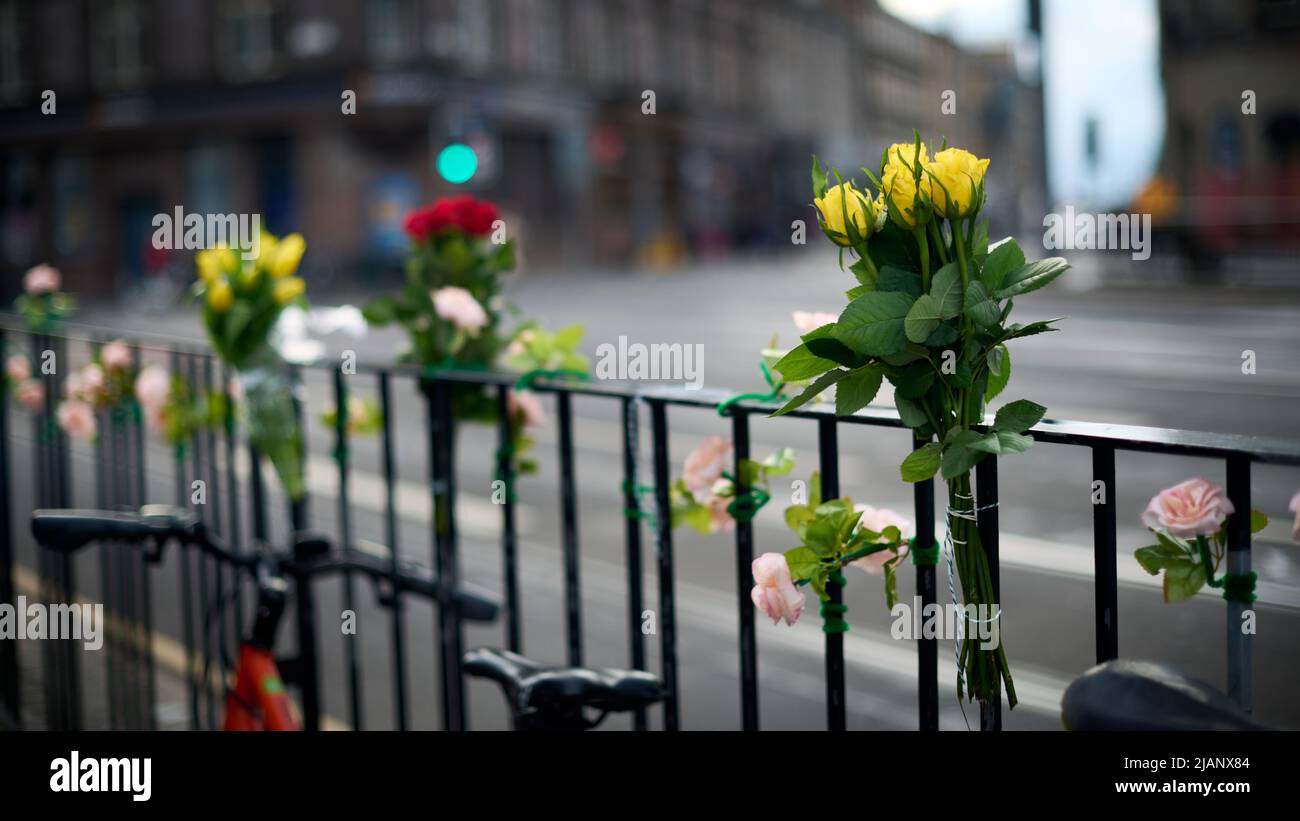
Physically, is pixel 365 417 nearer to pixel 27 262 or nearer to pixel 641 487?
pixel 641 487

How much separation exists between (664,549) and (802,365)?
0.65m

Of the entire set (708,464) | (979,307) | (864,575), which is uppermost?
(979,307)

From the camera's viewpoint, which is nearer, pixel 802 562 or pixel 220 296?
pixel 802 562

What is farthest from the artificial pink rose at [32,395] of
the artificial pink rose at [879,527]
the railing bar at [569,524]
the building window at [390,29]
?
the building window at [390,29]

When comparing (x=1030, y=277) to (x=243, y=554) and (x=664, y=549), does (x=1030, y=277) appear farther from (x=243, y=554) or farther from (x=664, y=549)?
(x=243, y=554)

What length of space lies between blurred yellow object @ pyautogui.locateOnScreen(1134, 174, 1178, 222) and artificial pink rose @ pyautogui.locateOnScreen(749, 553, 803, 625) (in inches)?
969

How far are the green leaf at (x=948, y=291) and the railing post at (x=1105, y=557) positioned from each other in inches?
11.6

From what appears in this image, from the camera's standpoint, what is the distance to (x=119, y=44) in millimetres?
37500

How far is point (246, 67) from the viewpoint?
36.3m

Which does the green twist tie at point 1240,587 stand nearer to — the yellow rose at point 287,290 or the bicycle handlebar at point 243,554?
the bicycle handlebar at point 243,554

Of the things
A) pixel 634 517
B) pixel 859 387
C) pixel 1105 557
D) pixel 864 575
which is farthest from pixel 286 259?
pixel 864 575

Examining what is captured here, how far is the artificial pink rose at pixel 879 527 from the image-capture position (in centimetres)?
198

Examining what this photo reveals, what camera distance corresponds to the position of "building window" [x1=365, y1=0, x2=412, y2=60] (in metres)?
35.9

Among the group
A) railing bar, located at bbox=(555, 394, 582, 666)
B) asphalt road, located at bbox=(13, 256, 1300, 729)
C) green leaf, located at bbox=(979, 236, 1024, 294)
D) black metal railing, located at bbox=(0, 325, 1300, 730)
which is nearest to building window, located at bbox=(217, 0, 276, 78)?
asphalt road, located at bbox=(13, 256, 1300, 729)
